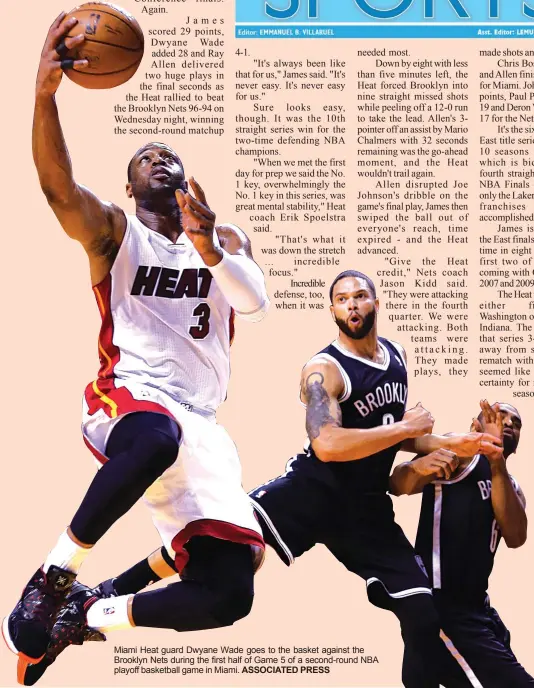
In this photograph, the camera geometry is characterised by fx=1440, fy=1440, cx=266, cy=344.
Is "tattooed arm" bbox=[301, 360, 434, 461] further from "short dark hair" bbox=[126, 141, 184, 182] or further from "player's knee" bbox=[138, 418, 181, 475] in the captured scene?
"short dark hair" bbox=[126, 141, 184, 182]

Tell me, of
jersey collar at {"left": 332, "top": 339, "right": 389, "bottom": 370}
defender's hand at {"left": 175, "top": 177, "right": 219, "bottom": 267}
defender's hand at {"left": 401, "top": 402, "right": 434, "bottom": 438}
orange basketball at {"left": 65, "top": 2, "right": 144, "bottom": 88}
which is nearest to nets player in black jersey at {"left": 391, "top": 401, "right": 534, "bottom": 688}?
defender's hand at {"left": 401, "top": 402, "right": 434, "bottom": 438}

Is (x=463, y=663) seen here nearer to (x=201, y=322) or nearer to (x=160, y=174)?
(x=201, y=322)

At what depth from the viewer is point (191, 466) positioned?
7348 millimetres

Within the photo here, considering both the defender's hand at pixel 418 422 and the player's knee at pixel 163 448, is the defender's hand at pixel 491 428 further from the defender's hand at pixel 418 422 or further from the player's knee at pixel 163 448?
the player's knee at pixel 163 448

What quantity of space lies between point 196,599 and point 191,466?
0.67 metres

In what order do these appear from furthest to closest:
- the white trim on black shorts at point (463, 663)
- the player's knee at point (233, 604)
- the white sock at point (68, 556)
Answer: the white trim on black shorts at point (463, 663) < the player's knee at point (233, 604) < the white sock at point (68, 556)

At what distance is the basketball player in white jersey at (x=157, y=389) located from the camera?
7043 millimetres

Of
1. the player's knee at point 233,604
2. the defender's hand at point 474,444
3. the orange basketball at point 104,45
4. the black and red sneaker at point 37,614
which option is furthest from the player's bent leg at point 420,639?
the orange basketball at point 104,45

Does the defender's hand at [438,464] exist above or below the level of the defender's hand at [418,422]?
below

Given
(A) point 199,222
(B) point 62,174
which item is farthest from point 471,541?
(B) point 62,174

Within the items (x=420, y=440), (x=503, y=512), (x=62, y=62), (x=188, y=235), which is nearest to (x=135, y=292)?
(x=188, y=235)

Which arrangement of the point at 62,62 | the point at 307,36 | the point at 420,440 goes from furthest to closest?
the point at 307,36 → the point at 420,440 → the point at 62,62

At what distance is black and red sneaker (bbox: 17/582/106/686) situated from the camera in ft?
24.3

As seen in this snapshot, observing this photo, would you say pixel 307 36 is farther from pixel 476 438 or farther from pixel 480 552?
pixel 480 552
